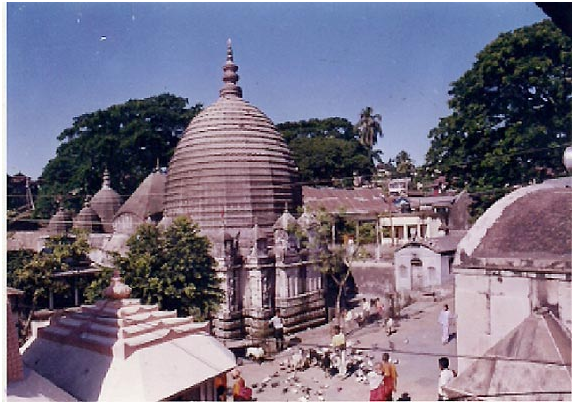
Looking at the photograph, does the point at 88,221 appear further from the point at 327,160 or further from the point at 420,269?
the point at 327,160

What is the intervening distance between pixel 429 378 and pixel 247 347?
6449mm

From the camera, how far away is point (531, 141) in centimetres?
1650

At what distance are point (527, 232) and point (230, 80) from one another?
16.7m

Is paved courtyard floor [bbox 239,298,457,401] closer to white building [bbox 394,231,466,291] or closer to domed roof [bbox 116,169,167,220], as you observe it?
white building [bbox 394,231,466,291]

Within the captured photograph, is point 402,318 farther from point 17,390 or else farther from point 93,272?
point 17,390

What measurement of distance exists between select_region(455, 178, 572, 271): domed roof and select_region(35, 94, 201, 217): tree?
31102mm

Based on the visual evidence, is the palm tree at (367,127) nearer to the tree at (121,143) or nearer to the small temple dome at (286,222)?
the tree at (121,143)

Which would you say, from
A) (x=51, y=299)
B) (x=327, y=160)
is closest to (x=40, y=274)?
(x=51, y=299)

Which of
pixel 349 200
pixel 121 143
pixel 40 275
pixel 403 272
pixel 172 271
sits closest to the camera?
pixel 40 275

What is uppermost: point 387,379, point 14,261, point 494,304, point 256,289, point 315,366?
point 14,261

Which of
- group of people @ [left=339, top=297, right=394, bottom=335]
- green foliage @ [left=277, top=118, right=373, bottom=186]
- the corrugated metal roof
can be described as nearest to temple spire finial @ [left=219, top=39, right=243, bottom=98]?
group of people @ [left=339, top=297, right=394, bottom=335]

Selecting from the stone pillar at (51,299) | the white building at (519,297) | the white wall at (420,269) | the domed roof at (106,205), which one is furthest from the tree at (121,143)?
the white building at (519,297)

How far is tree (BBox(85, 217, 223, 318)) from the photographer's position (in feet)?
48.4

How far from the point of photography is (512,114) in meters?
17.6
